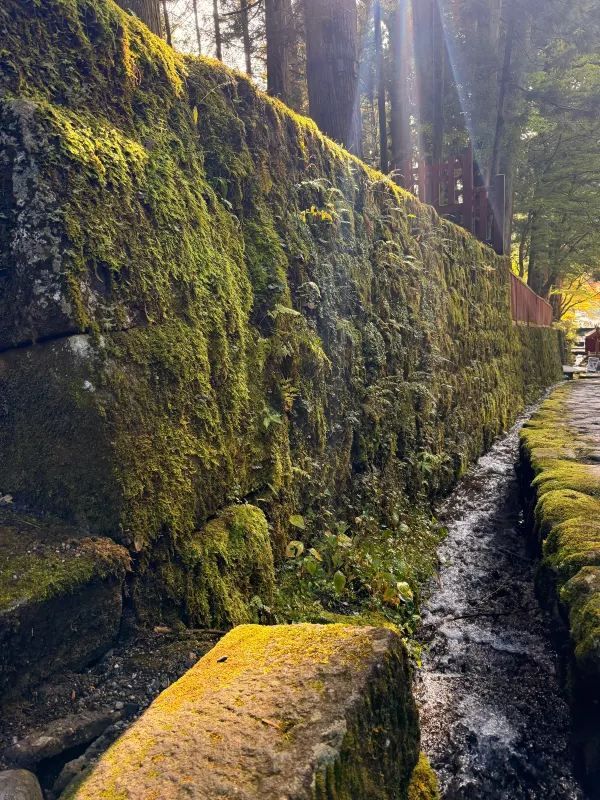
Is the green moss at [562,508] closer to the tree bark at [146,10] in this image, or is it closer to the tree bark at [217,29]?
the tree bark at [146,10]

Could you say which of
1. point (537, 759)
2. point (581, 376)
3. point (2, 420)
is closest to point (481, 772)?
point (537, 759)

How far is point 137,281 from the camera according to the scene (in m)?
3.06

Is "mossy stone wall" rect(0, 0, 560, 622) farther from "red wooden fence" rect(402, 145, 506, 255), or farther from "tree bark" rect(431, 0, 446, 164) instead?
"tree bark" rect(431, 0, 446, 164)

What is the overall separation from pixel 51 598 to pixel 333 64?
856 centimetres

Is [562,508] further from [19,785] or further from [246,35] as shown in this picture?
[246,35]

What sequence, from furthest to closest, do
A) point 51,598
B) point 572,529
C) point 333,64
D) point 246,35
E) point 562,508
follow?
point 246,35 < point 333,64 < point 562,508 < point 572,529 < point 51,598

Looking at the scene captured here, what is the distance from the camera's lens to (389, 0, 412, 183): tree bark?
1357 centimetres

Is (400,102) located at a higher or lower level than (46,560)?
higher

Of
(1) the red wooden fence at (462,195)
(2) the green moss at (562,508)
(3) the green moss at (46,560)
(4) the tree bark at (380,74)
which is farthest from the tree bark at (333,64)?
(4) the tree bark at (380,74)

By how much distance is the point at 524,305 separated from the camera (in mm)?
18688

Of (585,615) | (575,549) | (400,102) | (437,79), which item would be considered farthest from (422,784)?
(437,79)

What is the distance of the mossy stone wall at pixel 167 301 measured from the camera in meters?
2.76

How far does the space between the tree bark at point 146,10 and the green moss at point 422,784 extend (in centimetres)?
565

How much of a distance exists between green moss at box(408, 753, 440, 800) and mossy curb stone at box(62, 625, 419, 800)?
9 centimetres
